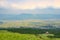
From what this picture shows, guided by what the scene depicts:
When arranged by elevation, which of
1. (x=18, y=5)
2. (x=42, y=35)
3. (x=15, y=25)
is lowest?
(x=42, y=35)

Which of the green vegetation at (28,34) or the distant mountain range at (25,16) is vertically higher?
the distant mountain range at (25,16)

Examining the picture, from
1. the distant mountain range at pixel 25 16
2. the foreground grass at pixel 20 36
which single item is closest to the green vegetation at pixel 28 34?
the foreground grass at pixel 20 36

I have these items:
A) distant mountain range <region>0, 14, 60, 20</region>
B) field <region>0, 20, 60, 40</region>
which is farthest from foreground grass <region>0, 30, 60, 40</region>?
distant mountain range <region>0, 14, 60, 20</region>

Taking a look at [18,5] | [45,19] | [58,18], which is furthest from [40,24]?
[18,5]

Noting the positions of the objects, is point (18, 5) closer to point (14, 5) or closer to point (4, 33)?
point (14, 5)

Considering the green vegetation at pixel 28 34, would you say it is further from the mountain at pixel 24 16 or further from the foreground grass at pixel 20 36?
A: the mountain at pixel 24 16

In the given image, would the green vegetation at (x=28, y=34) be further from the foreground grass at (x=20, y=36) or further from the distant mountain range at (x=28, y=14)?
the distant mountain range at (x=28, y=14)

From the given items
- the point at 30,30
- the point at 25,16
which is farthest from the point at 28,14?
the point at 30,30

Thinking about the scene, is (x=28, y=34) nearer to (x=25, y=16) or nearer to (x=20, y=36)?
(x=20, y=36)
